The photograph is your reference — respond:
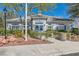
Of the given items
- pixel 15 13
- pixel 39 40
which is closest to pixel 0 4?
pixel 15 13

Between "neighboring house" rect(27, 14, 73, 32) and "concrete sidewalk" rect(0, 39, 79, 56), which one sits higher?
"neighboring house" rect(27, 14, 73, 32)

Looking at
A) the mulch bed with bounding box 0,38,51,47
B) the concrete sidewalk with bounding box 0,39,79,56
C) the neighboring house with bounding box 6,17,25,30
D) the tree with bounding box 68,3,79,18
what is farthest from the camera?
the tree with bounding box 68,3,79,18

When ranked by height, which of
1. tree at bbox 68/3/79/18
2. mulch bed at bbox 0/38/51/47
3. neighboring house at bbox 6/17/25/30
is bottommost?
mulch bed at bbox 0/38/51/47

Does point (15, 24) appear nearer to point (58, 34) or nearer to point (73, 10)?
point (58, 34)

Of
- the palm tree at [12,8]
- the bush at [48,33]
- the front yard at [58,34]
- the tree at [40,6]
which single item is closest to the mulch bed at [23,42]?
the front yard at [58,34]

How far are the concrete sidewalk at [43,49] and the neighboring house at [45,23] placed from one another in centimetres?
68

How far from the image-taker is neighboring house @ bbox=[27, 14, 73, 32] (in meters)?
12.4

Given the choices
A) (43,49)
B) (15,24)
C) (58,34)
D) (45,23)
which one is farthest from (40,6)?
(43,49)

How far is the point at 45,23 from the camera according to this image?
12.5 meters

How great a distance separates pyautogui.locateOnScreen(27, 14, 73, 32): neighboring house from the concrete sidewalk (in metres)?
0.68

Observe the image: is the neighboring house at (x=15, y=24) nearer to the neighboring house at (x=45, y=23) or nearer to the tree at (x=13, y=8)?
the tree at (x=13, y=8)

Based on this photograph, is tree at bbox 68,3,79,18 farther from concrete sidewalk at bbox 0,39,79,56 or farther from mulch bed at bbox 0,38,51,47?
mulch bed at bbox 0,38,51,47

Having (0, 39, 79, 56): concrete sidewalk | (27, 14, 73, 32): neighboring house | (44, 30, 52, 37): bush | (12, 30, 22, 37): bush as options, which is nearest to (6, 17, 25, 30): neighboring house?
(12, 30, 22, 37): bush

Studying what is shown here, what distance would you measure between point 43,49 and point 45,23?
1.47 m
